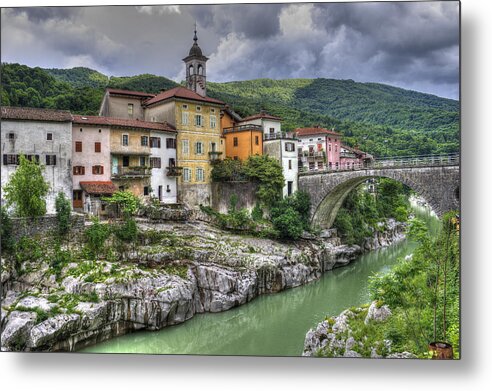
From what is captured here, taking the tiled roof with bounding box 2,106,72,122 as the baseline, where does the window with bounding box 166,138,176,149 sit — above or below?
below

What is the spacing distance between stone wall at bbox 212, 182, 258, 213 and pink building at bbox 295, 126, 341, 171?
526 cm

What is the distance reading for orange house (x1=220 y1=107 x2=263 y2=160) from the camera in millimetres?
16531

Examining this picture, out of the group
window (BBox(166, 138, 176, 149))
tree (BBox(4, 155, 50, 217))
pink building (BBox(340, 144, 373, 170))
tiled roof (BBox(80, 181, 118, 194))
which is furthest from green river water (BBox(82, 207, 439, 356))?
window (BBox(166, 138, 176, 149))

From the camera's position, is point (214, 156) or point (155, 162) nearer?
point (155, 162)

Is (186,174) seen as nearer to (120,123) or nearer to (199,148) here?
(199,148)

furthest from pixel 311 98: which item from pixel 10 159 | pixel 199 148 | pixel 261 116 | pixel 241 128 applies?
pixel 10 159

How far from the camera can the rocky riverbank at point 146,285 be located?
834 cm

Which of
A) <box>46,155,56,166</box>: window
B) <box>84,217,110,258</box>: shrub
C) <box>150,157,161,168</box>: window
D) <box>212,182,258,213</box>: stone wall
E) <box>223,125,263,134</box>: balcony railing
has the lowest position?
<box>84,217,110,258</box>: shrub

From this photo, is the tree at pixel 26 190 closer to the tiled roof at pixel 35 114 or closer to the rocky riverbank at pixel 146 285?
the tiled roof at pixel 35 114

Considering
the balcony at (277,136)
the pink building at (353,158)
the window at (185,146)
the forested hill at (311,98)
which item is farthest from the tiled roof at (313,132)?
the window at (185,146)

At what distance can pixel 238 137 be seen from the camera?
1680cm

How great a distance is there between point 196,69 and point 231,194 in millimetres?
5763

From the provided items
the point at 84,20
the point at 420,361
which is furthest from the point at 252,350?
the point at 84,20

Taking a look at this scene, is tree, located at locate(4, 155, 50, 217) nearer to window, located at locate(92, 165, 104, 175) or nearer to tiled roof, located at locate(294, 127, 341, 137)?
window, located at locate(92, 165, 104, 175)
